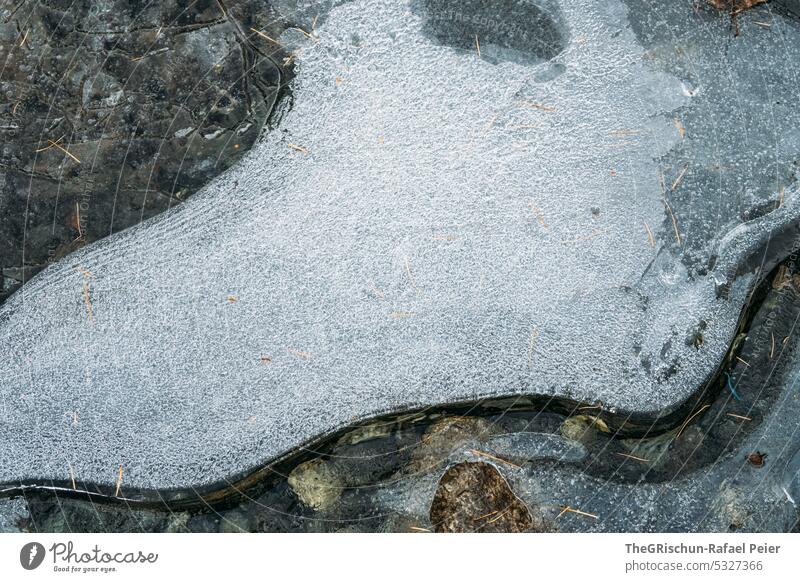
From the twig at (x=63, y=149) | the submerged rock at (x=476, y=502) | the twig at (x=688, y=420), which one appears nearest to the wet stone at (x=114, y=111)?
the twig at (x=63, y=149)

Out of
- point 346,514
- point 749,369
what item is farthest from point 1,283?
point 749,369

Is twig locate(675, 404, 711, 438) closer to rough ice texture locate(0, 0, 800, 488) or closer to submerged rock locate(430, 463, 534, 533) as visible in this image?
rough ice texture locate(0, 0, 800, 488)

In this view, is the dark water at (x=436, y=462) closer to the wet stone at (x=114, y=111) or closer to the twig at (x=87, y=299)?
the twig at (x=87, y=299)
